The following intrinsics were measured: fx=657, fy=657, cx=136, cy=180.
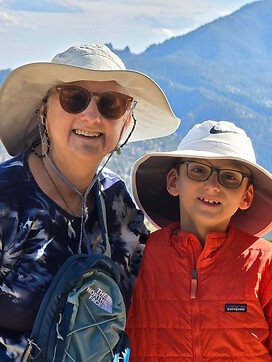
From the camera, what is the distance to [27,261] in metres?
3.09

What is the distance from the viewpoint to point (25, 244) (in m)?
3.08

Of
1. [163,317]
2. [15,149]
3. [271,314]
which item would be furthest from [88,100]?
[271,314]

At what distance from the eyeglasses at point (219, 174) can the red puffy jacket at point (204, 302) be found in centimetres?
27

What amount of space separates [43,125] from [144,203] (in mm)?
921

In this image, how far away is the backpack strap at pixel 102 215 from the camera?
3344mm

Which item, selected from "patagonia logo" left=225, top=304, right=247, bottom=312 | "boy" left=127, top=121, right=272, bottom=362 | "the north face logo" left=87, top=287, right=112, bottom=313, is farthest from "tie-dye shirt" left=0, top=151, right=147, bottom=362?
"patagonia logo" left=225, top=304, right=247, bottom=312

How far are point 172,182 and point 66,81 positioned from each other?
3.14 ft

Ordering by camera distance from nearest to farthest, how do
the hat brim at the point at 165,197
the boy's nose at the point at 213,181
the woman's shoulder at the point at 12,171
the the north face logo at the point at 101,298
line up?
the the north face logo at the point at 101,298 → the woman's shoulder at the point at 12,171 → the boy's nose at the point at 213,181 → the hat brim at the point at 165,197

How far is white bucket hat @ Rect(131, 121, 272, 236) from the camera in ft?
11.6

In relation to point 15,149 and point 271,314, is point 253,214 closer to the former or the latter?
point 271,314

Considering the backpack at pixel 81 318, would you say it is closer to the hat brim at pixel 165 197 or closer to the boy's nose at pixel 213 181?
the boy's nose at pixel 213 181

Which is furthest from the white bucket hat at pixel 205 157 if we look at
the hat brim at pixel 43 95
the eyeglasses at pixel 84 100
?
the eyeglasses at pixel 84 100

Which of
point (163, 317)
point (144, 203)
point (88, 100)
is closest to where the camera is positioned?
point (88, 100)

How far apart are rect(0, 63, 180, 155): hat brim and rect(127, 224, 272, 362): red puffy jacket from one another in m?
0.74
